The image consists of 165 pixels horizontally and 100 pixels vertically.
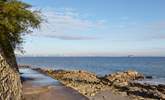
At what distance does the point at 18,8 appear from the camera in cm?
1930

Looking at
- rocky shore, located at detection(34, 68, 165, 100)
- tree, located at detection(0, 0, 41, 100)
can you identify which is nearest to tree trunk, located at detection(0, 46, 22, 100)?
tree, located at detection(0, 0, 41, 100)

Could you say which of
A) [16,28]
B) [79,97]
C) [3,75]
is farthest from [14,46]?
[3,75]

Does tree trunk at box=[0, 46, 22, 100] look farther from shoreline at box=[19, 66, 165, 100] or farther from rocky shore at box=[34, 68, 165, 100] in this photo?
rocky shore at box=[34, 68, 165, 100]

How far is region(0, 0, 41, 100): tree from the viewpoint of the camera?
53.2 ft

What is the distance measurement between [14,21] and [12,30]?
0.49m

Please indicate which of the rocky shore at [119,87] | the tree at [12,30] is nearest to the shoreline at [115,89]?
the rocky shore at [119,87]

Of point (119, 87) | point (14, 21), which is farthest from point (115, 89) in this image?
point (14, 21)

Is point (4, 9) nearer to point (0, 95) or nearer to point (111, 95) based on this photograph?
point (0, 95)

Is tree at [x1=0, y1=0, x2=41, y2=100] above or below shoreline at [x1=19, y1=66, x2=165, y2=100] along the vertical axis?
above

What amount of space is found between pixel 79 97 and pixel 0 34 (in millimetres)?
5498

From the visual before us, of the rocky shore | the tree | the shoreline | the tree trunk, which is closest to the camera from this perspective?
the tree trunk

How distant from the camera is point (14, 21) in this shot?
18.8m

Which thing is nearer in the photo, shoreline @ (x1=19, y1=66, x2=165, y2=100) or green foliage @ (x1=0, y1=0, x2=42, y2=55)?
green foliage @ (x1=0, y1=0, x2=42, y2=55)

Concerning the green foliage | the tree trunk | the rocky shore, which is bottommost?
the rocky shore
